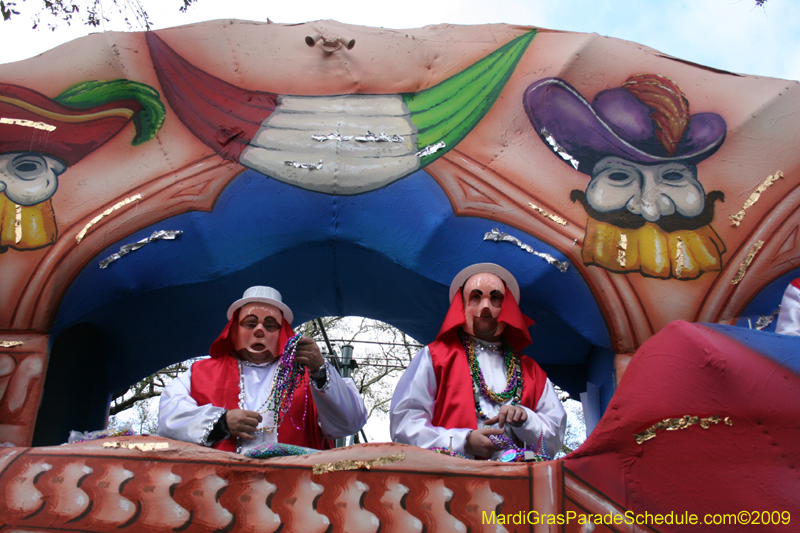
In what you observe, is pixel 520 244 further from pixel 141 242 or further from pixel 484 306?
pixel 141 242

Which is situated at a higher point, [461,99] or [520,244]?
[461,99]

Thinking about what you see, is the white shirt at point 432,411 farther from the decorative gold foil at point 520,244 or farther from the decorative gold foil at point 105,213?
the decorative gold foil at point 105,213

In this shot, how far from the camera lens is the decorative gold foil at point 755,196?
151 inches

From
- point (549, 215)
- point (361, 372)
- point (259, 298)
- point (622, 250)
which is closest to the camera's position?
point (259, 298)

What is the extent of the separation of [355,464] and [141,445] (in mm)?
833

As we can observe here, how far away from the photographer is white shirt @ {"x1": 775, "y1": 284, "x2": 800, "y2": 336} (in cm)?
345

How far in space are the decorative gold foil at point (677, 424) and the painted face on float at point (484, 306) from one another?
1.29 m

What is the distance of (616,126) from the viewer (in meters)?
4.16

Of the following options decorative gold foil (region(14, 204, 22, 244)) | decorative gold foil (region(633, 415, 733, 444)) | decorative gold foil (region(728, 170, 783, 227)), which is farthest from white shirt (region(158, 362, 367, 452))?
decorative gold foil (region(728, 170, 783, 227))

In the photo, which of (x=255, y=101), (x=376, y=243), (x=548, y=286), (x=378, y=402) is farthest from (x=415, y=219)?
(x=378, y=402)

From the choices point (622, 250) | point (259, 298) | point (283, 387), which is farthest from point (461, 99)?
point (283, 387)

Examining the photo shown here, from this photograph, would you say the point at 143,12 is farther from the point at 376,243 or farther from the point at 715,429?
the point at 715,429

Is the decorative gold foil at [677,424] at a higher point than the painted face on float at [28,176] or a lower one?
lower

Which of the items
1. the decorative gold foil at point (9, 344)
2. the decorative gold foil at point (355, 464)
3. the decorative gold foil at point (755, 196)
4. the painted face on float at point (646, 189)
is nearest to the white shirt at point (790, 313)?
the decorative gold foil at point (755, 196)
